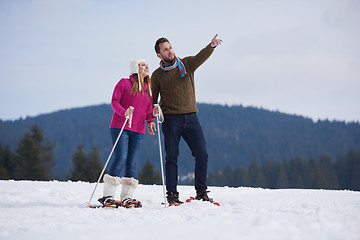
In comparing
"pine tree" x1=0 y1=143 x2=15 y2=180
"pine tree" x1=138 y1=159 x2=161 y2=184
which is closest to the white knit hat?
"pine tree" x1=138 y1=159 x2=161 y2=184

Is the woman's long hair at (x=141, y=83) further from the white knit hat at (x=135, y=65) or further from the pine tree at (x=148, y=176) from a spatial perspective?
the pine tree at (x=148, y=176)

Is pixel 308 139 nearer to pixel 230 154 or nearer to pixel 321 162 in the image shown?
pixel 230 154

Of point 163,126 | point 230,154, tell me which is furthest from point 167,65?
point 230,154

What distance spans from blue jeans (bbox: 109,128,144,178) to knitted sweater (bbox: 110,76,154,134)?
0.27 ft

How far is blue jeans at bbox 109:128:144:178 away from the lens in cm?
448

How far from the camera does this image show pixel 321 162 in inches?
2901

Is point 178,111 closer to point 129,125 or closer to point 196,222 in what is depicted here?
point 129,125

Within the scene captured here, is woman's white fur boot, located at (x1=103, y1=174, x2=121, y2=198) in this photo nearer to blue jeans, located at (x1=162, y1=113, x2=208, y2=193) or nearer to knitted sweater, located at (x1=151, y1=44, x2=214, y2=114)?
blue jeans, located at (x1=162, y1=113, x2=208, y2=193)

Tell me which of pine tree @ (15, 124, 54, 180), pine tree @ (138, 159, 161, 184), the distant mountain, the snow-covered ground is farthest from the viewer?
the distant mountain

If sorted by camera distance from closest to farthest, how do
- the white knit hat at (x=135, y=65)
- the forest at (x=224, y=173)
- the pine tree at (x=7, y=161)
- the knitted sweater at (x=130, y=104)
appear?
1. the knitted sweater at (x=130, y=104)
2. the white knit hat at (x=135, y=65)
3. the forest at (x=224, y=173)
4. the pine tree at (x=7, y=161)

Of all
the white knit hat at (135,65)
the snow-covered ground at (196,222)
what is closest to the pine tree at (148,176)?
the white knit hat at (135,65)

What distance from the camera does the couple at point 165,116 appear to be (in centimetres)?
451

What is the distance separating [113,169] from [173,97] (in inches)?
45.6

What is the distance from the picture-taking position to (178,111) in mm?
4527
